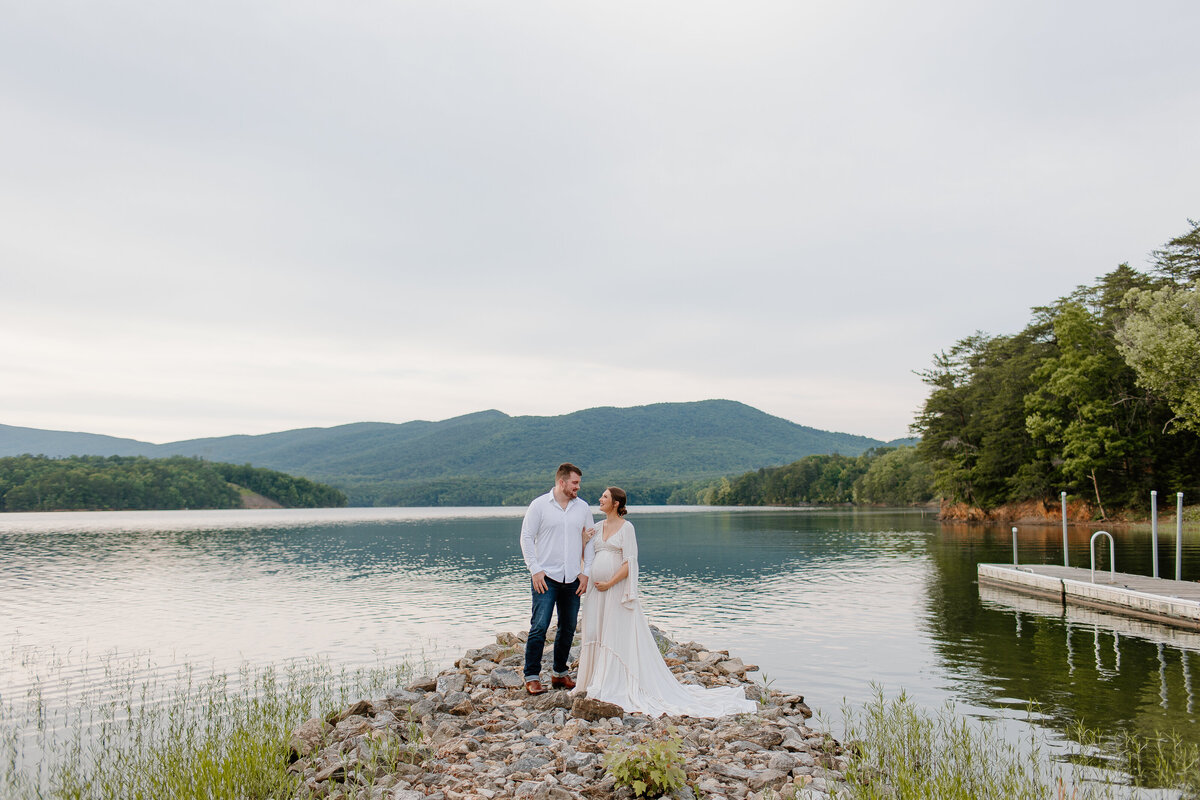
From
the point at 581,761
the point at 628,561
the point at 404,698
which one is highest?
the point at 628,561

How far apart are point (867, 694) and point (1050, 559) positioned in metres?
26.8

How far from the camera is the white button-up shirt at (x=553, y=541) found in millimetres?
10016

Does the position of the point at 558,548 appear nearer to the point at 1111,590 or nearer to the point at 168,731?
the point at 168,731

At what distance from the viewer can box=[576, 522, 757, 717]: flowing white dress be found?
9852mm

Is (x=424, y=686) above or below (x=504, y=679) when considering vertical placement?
below

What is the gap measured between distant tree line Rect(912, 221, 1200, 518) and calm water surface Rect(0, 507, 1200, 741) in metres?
10.5

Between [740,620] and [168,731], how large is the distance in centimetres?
1423

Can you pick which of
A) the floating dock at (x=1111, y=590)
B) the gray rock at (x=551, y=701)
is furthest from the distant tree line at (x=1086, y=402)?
the gray rock at (x=551, y=701)

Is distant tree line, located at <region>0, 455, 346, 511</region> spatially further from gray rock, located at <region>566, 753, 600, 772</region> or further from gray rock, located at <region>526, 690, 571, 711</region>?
gray rock, located at <region>566, 753, 600, 772</region>

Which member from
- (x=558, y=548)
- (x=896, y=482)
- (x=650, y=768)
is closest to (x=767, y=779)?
(x=650, y=768)

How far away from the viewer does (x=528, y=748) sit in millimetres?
8320

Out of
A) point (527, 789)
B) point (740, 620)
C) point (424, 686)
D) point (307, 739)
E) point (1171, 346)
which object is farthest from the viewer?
point (1171, 346)

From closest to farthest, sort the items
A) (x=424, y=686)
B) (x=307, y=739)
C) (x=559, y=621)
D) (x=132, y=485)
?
(x=307, y=739) → (x=559, y=621) → (x=424, y=686) → (x=132, y=485)

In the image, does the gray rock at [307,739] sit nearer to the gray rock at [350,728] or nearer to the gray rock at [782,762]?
the gray rock at [350,728]
